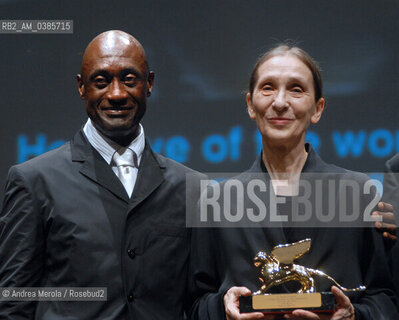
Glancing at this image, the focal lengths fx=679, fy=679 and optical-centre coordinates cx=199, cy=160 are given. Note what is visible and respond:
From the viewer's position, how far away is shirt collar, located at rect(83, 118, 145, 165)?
1991 mm

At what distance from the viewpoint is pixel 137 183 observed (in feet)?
6.41

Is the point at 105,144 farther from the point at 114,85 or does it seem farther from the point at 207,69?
the point at 207,69

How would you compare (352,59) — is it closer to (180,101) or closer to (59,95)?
(180,101)

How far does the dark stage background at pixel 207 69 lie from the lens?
2.34m

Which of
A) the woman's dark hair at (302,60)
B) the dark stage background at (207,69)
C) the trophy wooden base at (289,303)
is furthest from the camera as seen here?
the dark stage background at (207,69)

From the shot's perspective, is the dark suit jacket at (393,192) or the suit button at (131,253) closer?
the suit button at (131,253)

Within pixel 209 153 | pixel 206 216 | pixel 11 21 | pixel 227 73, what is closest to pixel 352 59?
pixel 227 73

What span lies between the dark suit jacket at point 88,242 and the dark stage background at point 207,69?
45 cm

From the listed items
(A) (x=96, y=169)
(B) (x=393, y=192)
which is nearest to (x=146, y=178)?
(A) (x=96, y=169)

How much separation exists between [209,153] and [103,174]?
52cm

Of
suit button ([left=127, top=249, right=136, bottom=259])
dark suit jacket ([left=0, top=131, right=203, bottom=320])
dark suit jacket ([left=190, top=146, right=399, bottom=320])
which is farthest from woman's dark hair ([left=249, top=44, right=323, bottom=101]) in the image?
suit button ([left=127, top=249, right=136, bottom=259])

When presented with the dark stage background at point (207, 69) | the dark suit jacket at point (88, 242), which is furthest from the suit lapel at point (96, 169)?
the dark stage background at point (207, 69)

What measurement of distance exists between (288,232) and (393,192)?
41cm

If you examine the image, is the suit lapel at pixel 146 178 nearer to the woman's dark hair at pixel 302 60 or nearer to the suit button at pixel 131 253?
the suit button at pixel 131 253
